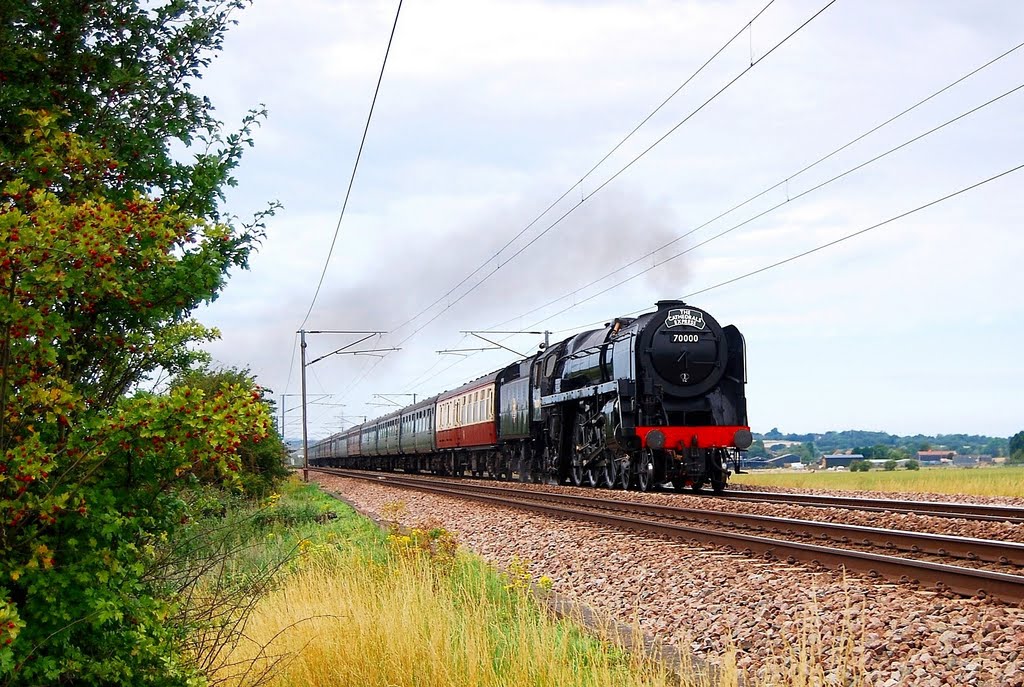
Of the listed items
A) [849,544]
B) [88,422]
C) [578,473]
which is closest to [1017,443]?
[578,473]

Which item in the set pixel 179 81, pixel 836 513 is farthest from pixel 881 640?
pixel 836 513

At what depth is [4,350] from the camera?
4.19 metres

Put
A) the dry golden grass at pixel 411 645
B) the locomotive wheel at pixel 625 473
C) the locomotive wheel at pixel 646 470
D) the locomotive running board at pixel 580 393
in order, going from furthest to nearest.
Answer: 1. the locomotive wheel at pixel 625 473
2. the locomotive running board at pixel 580 393
3. the locomotive wheel at pixel 646 470
4. the dry golden grass at pixel 411 645

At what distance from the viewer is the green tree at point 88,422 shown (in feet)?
13.3

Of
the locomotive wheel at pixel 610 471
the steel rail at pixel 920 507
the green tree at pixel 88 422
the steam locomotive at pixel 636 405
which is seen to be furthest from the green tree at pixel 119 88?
the locomotive wheel at pixel 610 471

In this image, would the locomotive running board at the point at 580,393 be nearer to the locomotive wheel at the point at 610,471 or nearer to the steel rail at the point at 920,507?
the locomotive wheel at the point at 610,471

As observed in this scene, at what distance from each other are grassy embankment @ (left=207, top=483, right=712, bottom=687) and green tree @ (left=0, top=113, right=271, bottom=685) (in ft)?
3.01

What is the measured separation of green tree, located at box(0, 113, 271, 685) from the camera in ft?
13.3

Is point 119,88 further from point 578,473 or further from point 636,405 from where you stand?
point 578,473

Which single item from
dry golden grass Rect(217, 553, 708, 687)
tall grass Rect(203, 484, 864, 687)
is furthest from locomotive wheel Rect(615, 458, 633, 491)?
dry golden grass Rect(217, 553, 708, 687)

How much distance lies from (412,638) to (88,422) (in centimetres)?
270

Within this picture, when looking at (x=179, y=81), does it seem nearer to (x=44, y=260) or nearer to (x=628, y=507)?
(x=44, y=260)

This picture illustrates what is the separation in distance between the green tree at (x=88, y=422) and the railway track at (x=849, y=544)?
5.96 metres

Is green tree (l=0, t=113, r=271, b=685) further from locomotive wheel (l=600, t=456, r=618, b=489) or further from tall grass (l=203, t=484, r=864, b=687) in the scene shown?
locomotive wheel (l=600, t=456, r=618, b=489)
